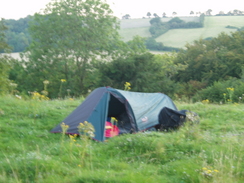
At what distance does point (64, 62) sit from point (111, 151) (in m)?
24.6

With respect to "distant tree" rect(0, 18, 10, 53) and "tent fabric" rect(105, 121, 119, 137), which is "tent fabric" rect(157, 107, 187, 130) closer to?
"tent fabric" rect(105, 121, 119, 137)

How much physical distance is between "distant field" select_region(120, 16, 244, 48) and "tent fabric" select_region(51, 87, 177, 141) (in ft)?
190

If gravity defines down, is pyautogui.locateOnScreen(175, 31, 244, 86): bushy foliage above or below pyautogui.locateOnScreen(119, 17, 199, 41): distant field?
below

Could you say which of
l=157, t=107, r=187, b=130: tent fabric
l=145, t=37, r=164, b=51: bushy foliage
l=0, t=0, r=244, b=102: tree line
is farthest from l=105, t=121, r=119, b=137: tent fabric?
l=145, t=37, r=164, b=51: bushy foliage

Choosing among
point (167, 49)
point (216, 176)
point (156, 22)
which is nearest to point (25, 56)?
point (216, 176)

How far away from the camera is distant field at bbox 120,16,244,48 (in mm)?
70150

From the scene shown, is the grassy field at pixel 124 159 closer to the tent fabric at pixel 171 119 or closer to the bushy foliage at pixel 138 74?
the tent fabric at pixel 171 119

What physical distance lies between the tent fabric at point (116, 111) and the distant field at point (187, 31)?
5788 centimetres

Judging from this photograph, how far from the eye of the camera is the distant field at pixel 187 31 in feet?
230

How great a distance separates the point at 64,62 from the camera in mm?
29828

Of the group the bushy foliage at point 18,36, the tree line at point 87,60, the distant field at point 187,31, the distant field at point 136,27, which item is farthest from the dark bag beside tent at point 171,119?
the distant field at point 136,27

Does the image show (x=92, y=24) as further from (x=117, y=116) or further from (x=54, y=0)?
(x=117, y=116)

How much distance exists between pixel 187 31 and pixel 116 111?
7187cm

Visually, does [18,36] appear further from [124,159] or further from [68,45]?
[124,159]
